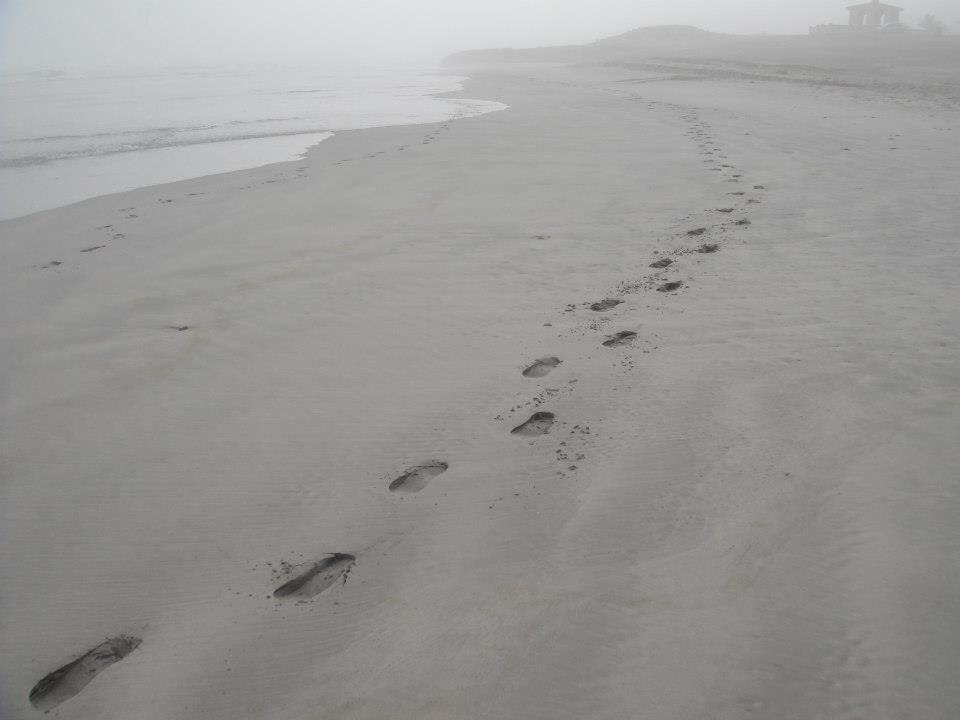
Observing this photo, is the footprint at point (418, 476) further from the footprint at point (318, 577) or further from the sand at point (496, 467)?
the footprint at point (318, 577)

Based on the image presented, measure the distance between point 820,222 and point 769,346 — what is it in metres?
2.15

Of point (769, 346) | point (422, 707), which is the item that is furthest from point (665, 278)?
point (422, 707)

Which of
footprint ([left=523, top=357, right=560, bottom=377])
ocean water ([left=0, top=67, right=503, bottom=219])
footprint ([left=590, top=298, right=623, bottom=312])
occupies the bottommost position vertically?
footprint ([left=523, top=357, right=560, bottom=377])

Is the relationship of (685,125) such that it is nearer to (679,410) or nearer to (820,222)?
(820,222)

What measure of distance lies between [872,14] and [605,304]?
51.2m

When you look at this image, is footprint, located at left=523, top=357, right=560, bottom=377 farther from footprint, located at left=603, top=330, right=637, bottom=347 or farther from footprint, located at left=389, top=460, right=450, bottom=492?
footprint, located at left=389, top=460, right=450, bottom=492

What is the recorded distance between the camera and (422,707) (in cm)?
153

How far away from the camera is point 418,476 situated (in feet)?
7.73

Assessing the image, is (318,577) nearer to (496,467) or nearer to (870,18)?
(496,467)

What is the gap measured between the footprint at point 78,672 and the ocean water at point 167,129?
21.5 feet

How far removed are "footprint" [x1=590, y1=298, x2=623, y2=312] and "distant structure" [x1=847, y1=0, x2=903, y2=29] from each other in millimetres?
49948

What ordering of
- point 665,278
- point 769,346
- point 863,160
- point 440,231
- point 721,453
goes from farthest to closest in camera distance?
point 863,160 → point 440,231 → point 665,278 → point 769,346 → point 721,453

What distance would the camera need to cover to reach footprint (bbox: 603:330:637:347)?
3.14 metres

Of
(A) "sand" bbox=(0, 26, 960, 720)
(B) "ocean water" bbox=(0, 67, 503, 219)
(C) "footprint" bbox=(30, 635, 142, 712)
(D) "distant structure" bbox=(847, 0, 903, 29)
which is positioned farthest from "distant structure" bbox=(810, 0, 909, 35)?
(C) "footprint" bbox=(30, 635, 142, 712)
